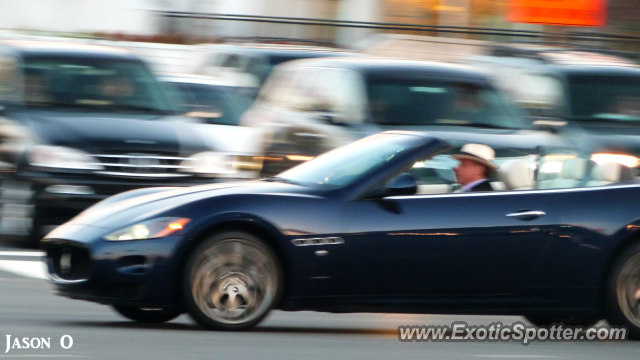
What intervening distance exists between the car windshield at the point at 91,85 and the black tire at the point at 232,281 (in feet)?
16.5

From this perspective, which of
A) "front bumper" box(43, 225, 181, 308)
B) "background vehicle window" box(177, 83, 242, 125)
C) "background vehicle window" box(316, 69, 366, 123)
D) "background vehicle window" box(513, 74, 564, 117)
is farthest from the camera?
"background vehicle window" box(177, 83, 242, 125)

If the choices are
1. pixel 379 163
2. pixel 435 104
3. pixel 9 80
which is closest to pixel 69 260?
pixel 379 163

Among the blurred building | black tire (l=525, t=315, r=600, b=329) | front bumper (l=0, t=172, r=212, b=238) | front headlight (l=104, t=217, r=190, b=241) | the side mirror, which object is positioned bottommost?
black tire (l=525, t=315, r=600, b=329)

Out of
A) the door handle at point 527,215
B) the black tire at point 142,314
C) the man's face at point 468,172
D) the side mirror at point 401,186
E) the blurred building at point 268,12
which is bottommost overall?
the black tire at point 142,314

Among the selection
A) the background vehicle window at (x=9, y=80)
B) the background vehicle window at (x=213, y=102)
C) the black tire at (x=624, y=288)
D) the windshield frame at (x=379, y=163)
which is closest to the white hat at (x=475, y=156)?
the windshield frame at (x=379, y=163)

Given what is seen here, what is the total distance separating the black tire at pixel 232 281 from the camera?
7.23 m

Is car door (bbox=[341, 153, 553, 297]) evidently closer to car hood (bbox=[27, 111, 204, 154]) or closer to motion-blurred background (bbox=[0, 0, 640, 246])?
motion-blurred background (bbox=[0, 0, 640, 246])

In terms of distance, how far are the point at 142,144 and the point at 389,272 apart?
4570mm

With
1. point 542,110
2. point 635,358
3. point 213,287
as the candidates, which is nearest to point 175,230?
point 213,287

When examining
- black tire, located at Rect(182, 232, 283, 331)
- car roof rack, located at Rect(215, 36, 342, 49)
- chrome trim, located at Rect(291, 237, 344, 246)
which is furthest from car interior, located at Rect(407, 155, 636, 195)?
car roof rack, located at Rect(215, 36, 342, 49)

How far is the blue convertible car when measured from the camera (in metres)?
7.24

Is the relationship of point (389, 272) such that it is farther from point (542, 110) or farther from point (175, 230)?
point (542, 110)

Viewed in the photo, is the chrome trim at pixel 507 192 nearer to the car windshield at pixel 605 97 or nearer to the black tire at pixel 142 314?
the black tire at pixel 142 314

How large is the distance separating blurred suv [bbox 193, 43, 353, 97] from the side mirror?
8.73 metres
